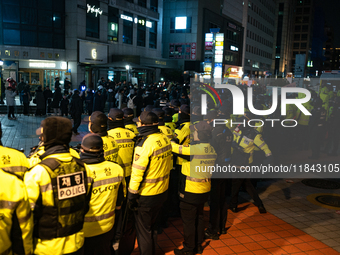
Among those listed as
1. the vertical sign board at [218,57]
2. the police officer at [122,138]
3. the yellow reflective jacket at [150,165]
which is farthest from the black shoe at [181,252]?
the vertical sign board at [218,57]

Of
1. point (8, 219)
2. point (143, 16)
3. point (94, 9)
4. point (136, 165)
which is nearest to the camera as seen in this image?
point (8, 219)

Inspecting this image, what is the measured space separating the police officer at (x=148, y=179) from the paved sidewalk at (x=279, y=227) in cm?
77

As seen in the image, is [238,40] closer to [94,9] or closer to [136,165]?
[94,9]

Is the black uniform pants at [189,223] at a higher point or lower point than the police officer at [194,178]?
lower

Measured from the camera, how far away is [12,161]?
3.06m

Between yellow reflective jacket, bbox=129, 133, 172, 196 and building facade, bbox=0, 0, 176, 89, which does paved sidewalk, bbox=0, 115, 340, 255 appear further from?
building facade, bbox=0, 0, 176, 89

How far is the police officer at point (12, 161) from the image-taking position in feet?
9.79

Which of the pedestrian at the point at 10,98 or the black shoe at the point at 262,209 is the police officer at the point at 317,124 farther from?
the pedestrian at the point at 10,98

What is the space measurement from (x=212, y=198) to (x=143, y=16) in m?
36.8

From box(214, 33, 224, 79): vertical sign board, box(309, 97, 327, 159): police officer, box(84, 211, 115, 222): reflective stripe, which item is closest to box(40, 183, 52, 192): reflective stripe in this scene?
box(84, 211, 115, 222): reflective stripe

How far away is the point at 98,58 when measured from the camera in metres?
32.3

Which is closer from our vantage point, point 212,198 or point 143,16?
point 212,198

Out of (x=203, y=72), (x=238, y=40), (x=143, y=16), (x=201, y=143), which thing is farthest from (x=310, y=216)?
(x=238, y=40)

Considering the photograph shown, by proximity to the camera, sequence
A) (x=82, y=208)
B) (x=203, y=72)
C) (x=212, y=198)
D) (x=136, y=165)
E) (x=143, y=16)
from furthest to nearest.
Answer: (x=203, y=72) < (x=143, y=16) < (x=212, y=198) < (x=136, y=165) < (x=82, y=208)
